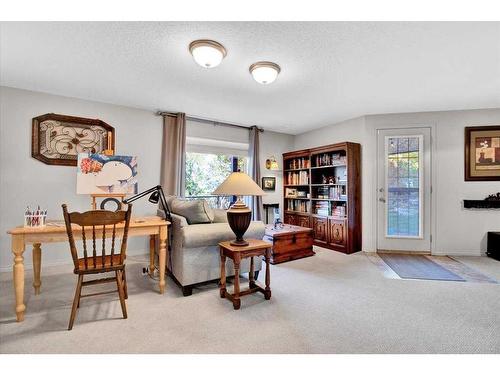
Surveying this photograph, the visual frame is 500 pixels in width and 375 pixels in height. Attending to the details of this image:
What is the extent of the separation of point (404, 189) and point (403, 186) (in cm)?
5

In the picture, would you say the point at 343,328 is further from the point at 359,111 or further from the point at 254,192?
the point at 359,111

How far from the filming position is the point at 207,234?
2.44 m

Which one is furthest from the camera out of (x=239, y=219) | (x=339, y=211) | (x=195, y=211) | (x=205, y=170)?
(x=205, y=170)

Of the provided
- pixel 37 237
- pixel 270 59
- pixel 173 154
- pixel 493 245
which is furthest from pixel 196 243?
pixel 493 245

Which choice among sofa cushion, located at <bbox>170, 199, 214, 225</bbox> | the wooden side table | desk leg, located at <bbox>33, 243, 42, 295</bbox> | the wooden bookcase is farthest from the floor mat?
desk leg, located at <bbox>33, 243, 42, 295</bbox>

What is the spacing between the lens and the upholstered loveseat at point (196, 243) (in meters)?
2.38

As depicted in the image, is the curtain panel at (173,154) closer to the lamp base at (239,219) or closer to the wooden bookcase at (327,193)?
the lamp base at (239,219)

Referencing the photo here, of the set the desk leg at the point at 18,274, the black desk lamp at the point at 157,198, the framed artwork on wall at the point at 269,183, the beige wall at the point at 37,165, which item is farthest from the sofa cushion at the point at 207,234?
the framed artwork on wall at the point at 269,183

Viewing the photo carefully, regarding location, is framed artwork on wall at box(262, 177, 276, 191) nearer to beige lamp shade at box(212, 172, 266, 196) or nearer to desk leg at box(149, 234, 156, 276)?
desk leg at box(149, 234, 156, 276)

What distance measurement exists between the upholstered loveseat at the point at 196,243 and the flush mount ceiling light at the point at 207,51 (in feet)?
4.57

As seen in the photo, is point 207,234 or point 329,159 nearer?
point 207,234

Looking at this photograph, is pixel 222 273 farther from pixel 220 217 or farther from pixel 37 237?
pixel 37 237

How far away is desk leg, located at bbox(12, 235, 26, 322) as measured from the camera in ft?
6.26

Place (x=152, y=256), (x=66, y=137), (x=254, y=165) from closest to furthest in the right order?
(x=152, y=256)
(x=66, y=137)
(x=254, y=165)
